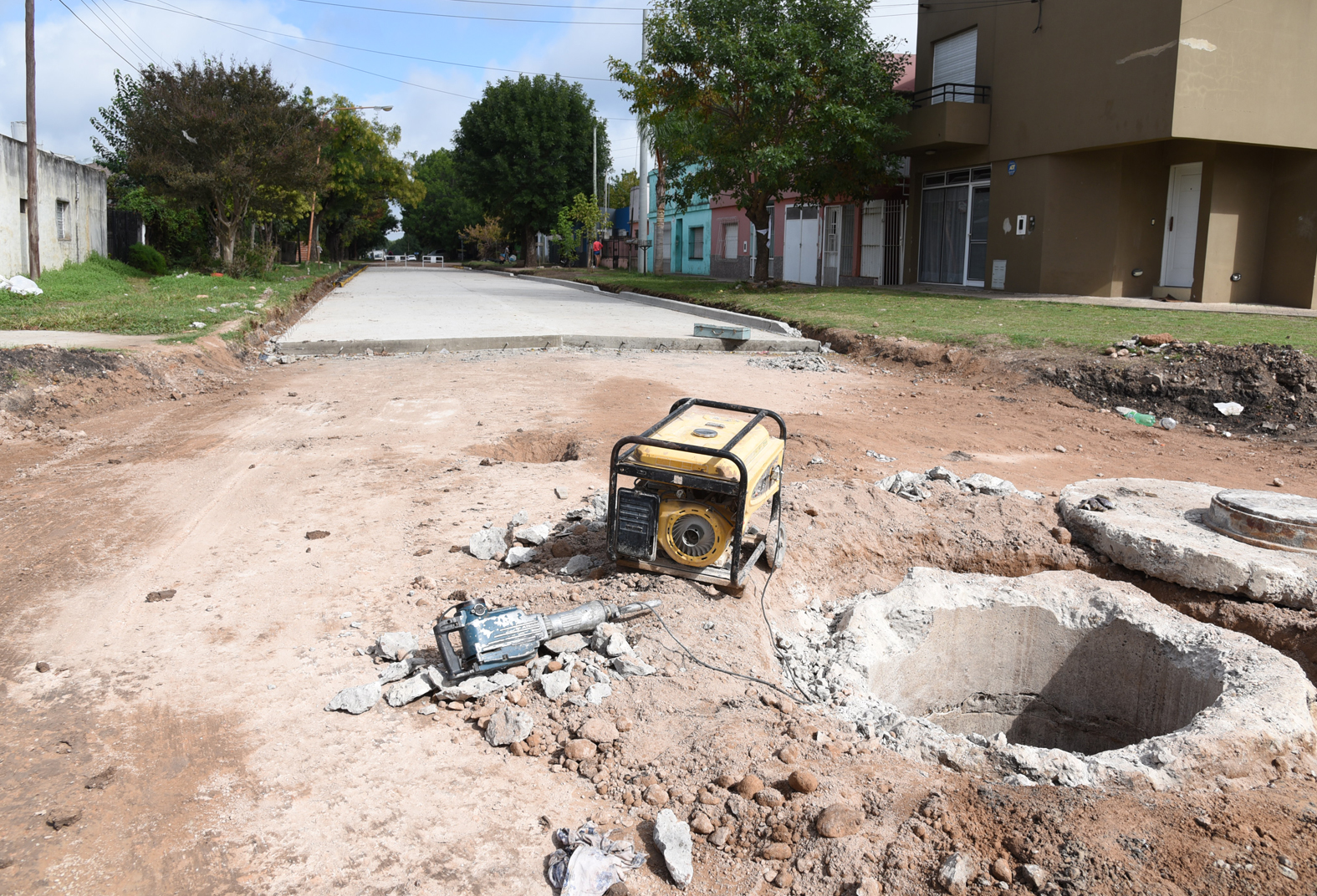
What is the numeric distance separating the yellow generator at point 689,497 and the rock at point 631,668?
67 centimetres

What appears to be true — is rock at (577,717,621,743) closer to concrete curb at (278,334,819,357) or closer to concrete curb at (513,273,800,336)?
concrete curb at (278,334,819,357)

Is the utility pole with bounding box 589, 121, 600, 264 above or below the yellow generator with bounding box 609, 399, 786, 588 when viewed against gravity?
above

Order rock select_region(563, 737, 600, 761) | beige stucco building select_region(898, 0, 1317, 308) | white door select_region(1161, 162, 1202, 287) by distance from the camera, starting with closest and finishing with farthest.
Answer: rock select_region(563, 737, 600, 761) → beige stucco building select_region(898, 0, 1317, 308) → white door select_region(1161, 162, 1202, 287)

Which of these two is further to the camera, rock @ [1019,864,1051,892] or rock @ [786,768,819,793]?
rock @ [786,768,819,793]

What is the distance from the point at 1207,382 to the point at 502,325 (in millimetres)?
9712

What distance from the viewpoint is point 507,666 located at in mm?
3562

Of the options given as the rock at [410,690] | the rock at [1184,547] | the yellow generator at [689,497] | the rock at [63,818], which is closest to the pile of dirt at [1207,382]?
the rock at [1184,547]

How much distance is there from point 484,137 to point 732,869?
138ft

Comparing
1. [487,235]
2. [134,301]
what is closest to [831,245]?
[134,301]

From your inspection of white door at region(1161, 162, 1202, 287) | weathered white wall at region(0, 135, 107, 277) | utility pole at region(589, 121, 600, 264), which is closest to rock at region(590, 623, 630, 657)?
white door at region(1161, 162, 1202, 287)

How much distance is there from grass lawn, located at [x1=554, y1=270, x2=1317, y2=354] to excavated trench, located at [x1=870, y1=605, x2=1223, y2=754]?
7.13 metres

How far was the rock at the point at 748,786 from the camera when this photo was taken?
2.89 m

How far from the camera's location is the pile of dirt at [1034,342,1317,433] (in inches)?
341

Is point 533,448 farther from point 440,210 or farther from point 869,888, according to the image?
point 440,210
